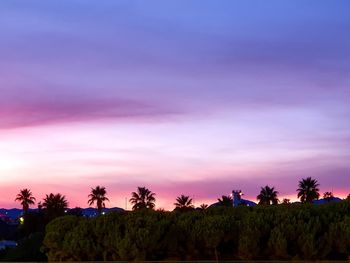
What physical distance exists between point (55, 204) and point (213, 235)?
86.5m

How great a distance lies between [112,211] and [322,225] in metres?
4.52

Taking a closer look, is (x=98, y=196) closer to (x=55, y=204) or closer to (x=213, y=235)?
(x=55, y=204)

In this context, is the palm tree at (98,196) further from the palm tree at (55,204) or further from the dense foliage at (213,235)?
the dense foliage at (213,235)

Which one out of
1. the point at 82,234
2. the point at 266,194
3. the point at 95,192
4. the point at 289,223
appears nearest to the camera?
the point at 289,223

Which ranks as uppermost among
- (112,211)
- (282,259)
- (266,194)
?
(266,194)

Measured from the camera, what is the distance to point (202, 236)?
13.5 m

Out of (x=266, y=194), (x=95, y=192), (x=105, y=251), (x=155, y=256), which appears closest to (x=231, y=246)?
(x=155, y=256)

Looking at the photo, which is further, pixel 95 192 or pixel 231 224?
pixel 95 192

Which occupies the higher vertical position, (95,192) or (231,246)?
(95,192)

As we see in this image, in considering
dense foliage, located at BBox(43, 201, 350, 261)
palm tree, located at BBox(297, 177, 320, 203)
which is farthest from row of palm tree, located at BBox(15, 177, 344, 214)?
dense foliage, located at BBox(43, 201, 350, 261)

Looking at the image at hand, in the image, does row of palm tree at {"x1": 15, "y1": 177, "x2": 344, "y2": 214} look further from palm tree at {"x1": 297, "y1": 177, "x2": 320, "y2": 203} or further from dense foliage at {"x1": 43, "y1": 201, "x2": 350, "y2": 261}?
dense foliage at {"x1": 43, "y1": 201, "x2": 350, "y2": 261}

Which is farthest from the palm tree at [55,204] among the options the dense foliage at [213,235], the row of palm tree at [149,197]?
the dense foliage at [213,235]

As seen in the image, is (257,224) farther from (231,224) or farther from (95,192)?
(95,192)

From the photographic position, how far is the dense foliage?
1303 centimetres
